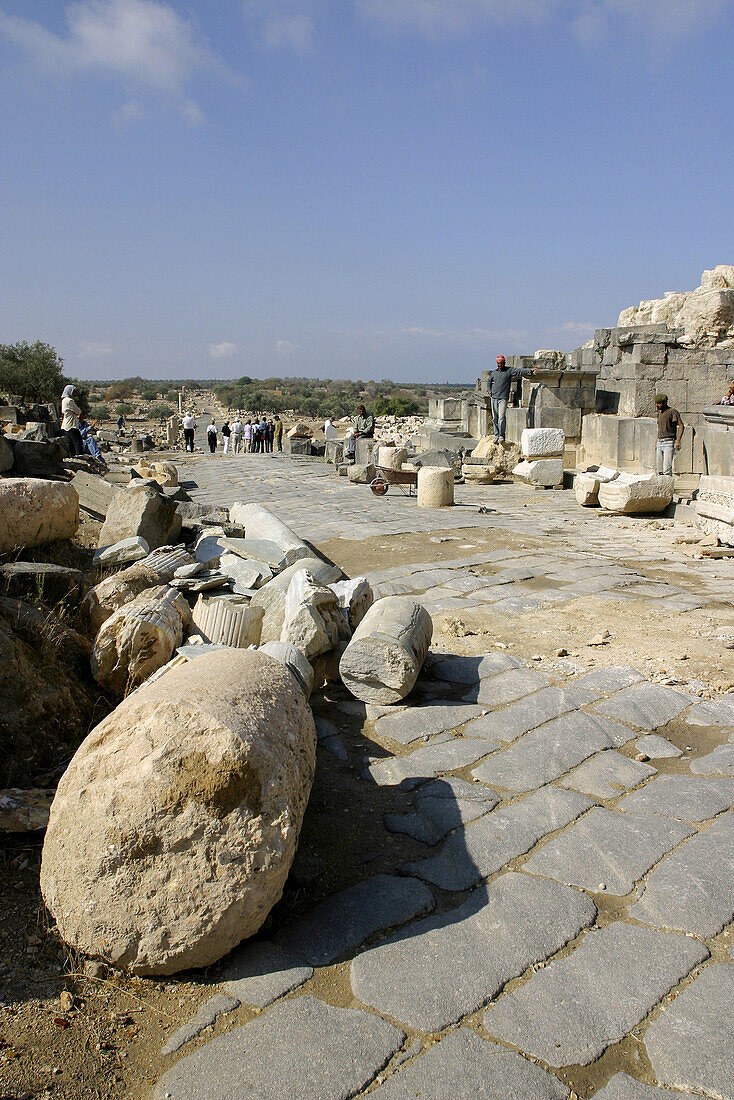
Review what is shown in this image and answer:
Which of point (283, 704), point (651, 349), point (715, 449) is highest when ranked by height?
point (651, 349)

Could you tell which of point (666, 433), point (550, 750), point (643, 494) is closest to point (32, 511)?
point (550, 750)

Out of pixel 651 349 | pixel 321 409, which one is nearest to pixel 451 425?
pixel 651 349

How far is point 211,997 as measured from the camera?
226 centimetres

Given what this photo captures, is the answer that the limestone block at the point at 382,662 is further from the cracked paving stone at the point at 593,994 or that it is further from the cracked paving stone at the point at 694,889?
the cracked paving stone at the point at 593,994

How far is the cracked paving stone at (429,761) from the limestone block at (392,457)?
1322 cm

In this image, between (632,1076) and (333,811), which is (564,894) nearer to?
(632,1076)

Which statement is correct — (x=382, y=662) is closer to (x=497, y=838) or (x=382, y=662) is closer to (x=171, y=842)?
(x=497, y=838)

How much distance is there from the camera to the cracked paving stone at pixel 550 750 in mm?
3531

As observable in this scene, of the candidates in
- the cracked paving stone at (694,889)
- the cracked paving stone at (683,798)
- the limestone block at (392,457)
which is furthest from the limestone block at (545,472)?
the cracked paving stone at (694,889)

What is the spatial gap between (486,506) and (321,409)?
46455mm

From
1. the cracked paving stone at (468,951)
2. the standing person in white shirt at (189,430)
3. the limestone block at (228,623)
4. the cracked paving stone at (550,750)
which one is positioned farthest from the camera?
the standing person in white shirt at (189,430)

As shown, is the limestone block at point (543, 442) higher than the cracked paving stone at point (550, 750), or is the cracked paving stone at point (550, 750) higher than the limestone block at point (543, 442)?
the limestone block at point (543, 442)

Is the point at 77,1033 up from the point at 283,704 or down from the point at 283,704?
down

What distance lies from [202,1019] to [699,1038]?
1.39 metres
